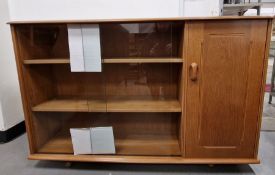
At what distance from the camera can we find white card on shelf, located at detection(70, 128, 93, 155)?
1.28 metres

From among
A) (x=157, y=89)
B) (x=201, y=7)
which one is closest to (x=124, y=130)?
(x=157, y=89)

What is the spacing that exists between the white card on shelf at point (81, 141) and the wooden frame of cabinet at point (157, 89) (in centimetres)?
4

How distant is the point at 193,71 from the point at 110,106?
0.60 meters

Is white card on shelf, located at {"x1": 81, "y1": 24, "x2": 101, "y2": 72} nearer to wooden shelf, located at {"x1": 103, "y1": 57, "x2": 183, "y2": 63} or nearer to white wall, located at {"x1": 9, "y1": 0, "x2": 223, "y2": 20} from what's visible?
wooden shelf, located at {"x1": 103, "y1": 57, "x2": 183, "y2": 63}

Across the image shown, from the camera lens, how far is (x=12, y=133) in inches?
67.8

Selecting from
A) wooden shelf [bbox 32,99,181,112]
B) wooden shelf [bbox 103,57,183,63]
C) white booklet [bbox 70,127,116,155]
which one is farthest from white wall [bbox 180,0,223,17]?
white booklet [bbox 70,127,116,155]

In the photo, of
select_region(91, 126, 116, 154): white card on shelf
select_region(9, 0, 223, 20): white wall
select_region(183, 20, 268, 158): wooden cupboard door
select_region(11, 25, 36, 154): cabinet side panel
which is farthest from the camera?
select_region(9, 0, 223, 20): white wall

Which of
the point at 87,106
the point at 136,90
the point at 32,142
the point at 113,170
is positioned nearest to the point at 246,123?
the point at 136,90

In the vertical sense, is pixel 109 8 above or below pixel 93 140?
above

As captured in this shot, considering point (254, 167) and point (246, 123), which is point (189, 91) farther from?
point (254, 167)

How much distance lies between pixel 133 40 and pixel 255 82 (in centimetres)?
82

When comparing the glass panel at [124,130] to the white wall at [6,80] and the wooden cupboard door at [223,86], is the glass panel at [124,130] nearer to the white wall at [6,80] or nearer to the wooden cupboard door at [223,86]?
the wooden cupboard door at [223,86]

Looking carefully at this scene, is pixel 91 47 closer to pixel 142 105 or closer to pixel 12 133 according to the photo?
pixel 142 105

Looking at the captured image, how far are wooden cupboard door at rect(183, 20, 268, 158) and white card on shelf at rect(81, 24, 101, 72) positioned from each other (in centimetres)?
52
